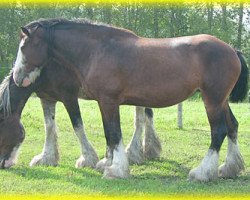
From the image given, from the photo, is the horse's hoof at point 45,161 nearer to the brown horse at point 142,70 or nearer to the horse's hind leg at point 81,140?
the horse's hind leg at point 81,140

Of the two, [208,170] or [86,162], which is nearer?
[208,170]

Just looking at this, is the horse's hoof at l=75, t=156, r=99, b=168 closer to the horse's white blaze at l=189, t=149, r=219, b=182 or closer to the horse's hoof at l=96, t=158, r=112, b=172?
the horse's hoof at l=96, t=158, r=112, b=172

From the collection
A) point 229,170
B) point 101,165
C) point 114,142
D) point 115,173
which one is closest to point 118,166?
point 115,173

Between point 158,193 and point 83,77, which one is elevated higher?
point 83,77

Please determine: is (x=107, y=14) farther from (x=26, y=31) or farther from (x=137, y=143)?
(x=26, y=31)

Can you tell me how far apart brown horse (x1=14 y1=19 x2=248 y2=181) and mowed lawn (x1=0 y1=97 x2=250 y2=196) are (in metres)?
0.36

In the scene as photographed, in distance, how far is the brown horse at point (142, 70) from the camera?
635 cm

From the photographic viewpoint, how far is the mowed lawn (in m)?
5.86

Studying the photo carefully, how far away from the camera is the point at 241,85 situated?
7035 millimetres

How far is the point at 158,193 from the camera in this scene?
5.70 metres

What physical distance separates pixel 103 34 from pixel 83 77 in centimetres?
70

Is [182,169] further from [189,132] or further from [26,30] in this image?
[189,132]

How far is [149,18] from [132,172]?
13.3 metres

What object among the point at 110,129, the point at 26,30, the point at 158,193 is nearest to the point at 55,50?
the point at 26,30
